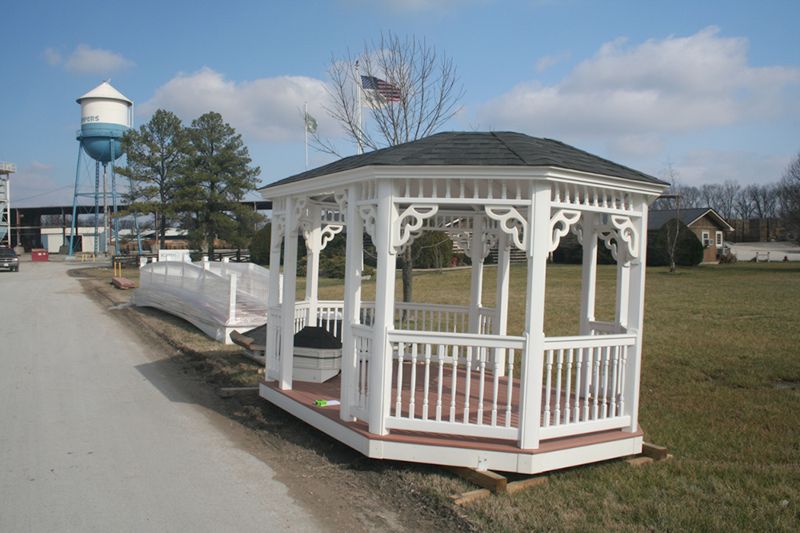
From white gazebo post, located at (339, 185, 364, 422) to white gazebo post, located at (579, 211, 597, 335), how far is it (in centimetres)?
252

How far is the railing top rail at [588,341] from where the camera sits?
5.55m

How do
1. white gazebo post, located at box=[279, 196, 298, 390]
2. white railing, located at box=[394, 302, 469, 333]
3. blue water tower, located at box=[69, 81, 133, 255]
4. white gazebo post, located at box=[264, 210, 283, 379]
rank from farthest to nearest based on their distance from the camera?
blue water tower, located at box=[69, 81, 133, 255], white railing, located at box=[394, 302, 469, 333], white gazebo post, located at box=[264, 210, 283, 379], white gazebo post, located at box=[279, 196, 298, 390]

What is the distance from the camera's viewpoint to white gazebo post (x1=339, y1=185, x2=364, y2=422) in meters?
6.07

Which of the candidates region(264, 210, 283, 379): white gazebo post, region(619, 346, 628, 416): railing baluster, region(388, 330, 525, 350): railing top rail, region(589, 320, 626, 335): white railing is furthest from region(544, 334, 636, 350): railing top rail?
region(264, 210, 283, 379): white gazebo post

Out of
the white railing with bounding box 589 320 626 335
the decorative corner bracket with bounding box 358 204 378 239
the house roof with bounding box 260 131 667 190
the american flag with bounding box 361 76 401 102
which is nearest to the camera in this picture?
the house roof with bounding box 260 131 667 190

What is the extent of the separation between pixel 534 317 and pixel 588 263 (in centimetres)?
205

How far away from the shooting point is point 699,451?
20.6ft

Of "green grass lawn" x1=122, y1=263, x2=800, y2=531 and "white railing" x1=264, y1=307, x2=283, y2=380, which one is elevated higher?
"white railing" x1=264, y1=307, x2=283, y2=380

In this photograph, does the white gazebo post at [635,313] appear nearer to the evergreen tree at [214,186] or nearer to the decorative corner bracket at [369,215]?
the decorative corner bracket at [369,215]

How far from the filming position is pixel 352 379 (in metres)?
6.14

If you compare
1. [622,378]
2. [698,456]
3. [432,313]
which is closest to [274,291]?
[432,313]

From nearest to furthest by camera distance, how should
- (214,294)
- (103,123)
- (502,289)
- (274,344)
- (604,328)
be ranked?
(604,328)
(274,344)
(502,289)
(214,294)
(103,123)

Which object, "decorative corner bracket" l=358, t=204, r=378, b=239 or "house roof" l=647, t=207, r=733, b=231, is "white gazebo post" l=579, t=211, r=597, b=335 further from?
"house roof" l=647, t=207, r=733, b=231

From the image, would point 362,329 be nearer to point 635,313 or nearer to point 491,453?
point 491,453
